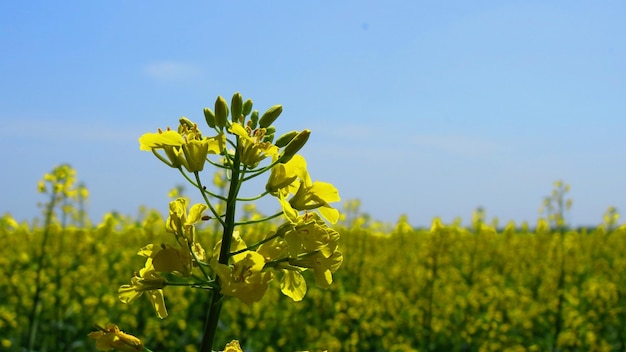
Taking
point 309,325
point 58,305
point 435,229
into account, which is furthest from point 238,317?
point 435,229

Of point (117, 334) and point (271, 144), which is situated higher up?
point (271, 144)

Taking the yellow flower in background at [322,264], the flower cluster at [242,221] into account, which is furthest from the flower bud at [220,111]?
the yellow flower in background at [322,264]

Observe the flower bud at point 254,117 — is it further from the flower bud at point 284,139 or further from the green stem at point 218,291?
the green stem at point 218,291

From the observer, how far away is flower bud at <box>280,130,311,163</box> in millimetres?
1598

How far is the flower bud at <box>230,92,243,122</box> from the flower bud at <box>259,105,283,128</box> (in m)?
0.06

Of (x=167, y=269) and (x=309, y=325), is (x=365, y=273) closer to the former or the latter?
(x=309, y=325)

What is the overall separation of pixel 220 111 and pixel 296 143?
21 cm

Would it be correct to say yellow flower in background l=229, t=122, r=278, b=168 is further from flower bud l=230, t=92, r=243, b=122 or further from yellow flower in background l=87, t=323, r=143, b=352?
yellow flower in background l=87, t=323, r=143, b=352

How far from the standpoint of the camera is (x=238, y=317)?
7.16 m

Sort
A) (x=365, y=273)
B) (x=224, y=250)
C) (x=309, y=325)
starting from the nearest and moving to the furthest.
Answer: (x=224, y=250), (x=309, y=325), (x=365, y=273)

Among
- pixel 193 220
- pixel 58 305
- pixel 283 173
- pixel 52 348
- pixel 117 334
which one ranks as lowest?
pixel 52 348

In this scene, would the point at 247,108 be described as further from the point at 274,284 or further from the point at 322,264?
the point at 274,284

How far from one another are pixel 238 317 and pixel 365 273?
1938mm

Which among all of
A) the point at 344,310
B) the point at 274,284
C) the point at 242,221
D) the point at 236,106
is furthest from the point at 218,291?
the point at 274,284
